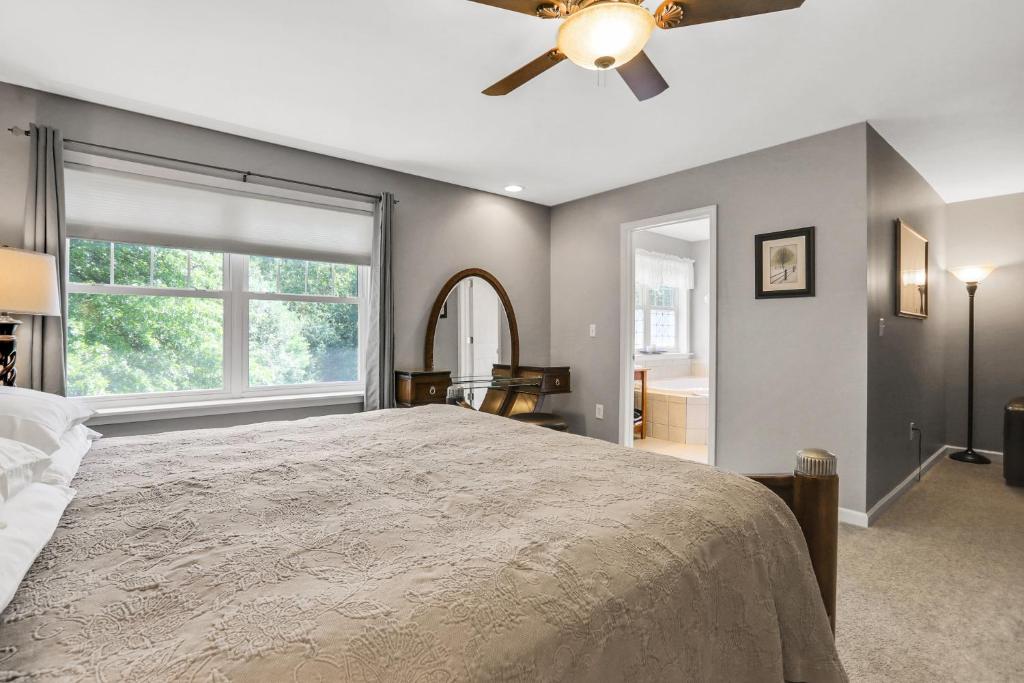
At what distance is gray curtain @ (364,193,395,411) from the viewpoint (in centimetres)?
368

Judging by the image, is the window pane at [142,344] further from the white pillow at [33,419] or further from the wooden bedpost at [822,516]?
the wooden bedpost at [822,516]

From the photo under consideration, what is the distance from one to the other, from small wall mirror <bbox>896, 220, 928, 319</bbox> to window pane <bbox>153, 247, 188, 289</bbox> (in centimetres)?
464

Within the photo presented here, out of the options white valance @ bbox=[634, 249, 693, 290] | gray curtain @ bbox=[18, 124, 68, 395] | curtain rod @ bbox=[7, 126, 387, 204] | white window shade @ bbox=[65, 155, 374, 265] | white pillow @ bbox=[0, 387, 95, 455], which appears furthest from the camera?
white valance @ bbox=[634, 249, 693, 290]

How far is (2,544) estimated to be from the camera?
0.78m

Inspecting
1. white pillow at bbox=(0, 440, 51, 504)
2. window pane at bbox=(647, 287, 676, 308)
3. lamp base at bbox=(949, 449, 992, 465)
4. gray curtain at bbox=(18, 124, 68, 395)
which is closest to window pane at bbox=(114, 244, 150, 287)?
gray curtain at bbox=(18, 124, 68, 395)

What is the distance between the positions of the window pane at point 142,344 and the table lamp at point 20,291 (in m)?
0.56

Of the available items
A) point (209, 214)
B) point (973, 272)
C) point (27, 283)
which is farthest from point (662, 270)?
point (27, 283)

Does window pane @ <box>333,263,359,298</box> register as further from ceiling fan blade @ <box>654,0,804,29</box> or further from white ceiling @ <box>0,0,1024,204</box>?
ceiling fan blade @ <box>654,0,804,29</box>

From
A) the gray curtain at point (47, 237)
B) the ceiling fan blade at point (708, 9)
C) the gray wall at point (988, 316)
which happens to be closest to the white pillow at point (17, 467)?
the gray curtain at point (47, 237)

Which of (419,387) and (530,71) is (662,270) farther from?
(530,71)

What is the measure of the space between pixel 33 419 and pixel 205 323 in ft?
6.47

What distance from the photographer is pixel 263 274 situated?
3457 mm

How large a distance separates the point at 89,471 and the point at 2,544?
79cm

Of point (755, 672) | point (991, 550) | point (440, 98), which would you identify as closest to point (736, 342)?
point (991, 550)
